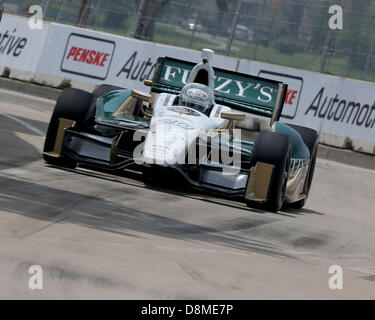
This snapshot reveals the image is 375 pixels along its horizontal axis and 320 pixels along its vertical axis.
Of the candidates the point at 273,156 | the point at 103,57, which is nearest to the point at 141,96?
the point at 273,156

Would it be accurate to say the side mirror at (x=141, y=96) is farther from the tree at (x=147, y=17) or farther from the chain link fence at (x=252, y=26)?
the tree at (x=147, y=17)

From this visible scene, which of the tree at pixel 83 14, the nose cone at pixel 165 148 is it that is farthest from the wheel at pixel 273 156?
the tree at pixel 83 14

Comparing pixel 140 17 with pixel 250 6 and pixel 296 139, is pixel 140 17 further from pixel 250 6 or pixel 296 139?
pixel 296 139

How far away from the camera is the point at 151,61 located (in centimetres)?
2231

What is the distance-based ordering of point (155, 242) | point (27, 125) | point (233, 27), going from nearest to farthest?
point (155, 242) → point (27, 125) → point (233, 27)

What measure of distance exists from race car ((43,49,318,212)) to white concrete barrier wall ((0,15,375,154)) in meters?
8.25

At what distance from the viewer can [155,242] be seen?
699cm

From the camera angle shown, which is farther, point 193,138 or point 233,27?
point 233,27

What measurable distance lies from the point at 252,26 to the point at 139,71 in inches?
121

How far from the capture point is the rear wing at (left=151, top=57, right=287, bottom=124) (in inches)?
468

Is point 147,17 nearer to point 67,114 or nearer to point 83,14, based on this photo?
point 83,14

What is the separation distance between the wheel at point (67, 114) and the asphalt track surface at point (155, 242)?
0.62 feet
